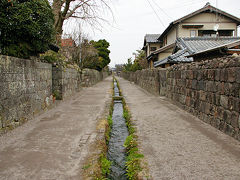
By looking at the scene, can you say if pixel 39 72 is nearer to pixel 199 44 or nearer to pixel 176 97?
pixel 176 97

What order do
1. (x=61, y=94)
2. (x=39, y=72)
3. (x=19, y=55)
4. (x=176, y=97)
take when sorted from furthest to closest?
(x=61, y=94), (x=176, y=97), (x=39, y=72), (x=19, y=55)

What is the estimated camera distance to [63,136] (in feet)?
14.9

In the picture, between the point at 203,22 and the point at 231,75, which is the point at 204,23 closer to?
the point at 203,22

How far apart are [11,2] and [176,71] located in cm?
666

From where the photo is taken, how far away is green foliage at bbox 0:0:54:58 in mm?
5180

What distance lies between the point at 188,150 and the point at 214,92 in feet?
7.52

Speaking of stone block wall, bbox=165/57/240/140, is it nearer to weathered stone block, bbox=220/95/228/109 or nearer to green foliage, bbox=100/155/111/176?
weathered stone block, bbox=220/95/228/109

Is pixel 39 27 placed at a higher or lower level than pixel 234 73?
higher

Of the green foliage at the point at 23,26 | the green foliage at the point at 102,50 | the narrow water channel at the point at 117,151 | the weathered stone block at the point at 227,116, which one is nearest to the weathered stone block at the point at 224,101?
the weathered stone block at the point at 227,116

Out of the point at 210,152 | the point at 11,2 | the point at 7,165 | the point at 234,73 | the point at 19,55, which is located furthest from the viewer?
the point at 19,55

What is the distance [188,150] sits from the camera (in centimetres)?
364

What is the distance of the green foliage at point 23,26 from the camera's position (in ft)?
17.0

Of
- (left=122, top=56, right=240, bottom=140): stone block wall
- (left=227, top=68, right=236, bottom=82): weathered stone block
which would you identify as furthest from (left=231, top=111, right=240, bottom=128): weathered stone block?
(left=227, top=68, right=236, bottom=82): weathered stone block

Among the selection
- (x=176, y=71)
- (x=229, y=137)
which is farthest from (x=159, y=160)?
(x=176, y=71)
